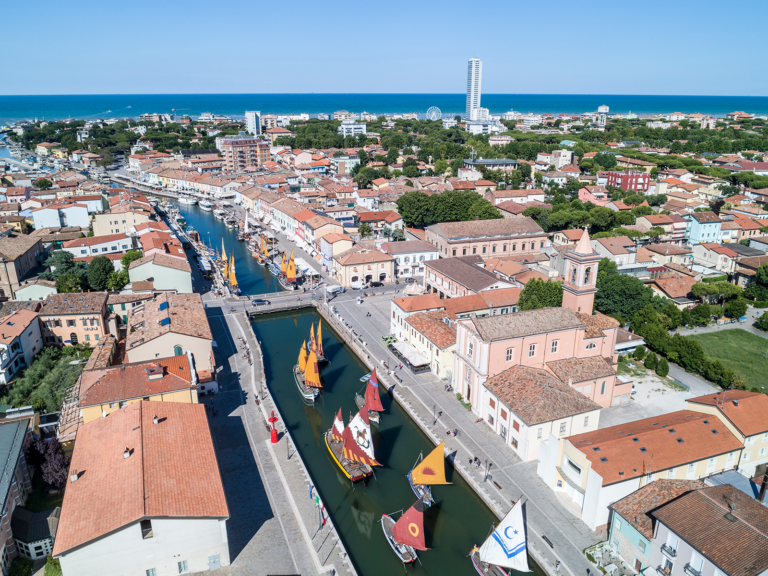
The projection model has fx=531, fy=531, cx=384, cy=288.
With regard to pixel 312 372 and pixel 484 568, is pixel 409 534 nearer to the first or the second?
pixel 484 568

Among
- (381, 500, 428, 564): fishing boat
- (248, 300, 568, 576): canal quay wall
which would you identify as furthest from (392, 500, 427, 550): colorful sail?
(248, 300, 568, 576): canal quay wall

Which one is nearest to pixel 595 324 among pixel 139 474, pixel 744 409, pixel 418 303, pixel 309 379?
pixel 744 409

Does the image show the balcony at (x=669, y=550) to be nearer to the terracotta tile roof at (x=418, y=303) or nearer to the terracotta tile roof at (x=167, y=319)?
the terracotta tile roof at (x=418, y=303)

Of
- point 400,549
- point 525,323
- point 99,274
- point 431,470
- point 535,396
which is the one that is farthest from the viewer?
point 99,274

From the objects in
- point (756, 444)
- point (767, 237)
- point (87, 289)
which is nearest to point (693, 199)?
point (767, 237)

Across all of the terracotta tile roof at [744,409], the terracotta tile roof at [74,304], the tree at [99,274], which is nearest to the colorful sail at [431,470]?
the terracotta tile roof at [744,409]

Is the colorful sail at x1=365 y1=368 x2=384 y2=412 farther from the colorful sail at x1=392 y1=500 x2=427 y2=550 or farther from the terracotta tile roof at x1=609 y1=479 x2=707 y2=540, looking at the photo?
the terracotta tile roof at x1=609 y1=479 x2=707 y2=540
